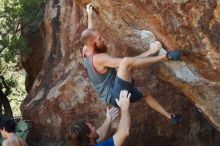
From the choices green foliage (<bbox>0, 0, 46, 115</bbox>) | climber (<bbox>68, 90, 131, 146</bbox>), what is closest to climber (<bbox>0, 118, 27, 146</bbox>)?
climber (<bbox>68, 90, 131, 146</bbox>)

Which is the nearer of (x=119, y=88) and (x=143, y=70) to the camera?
(x=119, y=88)

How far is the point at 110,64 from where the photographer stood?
22.5 ft

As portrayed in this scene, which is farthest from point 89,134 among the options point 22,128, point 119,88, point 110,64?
point 22,128

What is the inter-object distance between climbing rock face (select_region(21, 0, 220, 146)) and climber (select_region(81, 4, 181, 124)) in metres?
0.35

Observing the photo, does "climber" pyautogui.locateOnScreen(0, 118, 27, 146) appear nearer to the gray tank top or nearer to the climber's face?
the gray tank top

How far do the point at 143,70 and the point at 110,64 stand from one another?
2.76 metres

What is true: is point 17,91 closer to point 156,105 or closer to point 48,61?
point 48,61

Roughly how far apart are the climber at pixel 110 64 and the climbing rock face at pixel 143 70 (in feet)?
1.16

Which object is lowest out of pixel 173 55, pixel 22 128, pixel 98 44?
pixel 22 128

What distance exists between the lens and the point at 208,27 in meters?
6.46

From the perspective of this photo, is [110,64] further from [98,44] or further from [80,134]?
[80,134]

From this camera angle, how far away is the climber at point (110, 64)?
6.75 m

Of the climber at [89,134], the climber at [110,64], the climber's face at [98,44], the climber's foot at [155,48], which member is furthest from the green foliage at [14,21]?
the climber at [89,134]

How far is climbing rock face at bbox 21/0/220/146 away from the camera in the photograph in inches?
263
